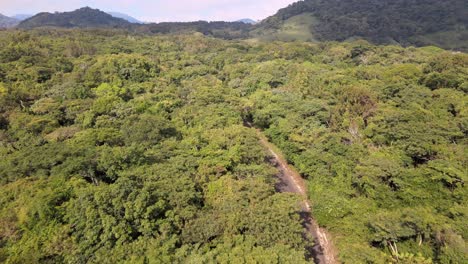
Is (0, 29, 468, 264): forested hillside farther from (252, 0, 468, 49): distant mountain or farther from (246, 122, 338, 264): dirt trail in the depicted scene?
(252, 0, 468, 49): distant mountain

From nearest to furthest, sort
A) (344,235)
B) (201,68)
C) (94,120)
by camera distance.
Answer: (344,235) < (94,120) < (201,68)

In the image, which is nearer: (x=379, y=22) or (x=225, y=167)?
(x=225, y=167)

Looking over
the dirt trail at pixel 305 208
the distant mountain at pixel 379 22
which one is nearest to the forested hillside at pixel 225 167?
the dirt trail at pixel 305 208

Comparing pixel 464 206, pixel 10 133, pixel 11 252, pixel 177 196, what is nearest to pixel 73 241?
pixel 11 252

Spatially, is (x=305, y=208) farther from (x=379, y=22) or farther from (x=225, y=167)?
(x=379, y=22)

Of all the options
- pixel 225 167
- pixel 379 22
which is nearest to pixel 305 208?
pixel 225 167

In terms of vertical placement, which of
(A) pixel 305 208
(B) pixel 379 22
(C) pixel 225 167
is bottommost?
(A) pixel 305 208

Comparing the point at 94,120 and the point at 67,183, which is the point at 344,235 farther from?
the point at 94,120

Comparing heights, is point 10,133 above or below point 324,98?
below
